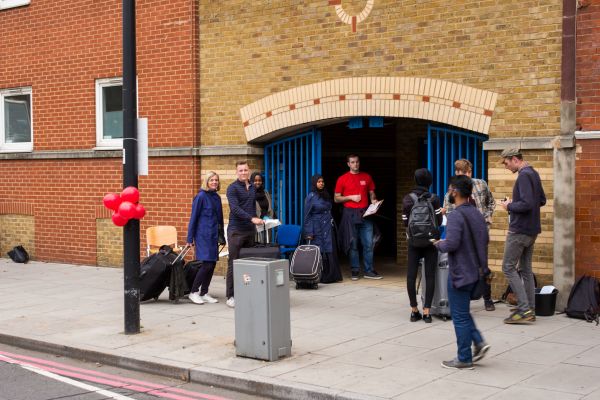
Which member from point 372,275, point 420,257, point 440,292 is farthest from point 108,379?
point 372,275

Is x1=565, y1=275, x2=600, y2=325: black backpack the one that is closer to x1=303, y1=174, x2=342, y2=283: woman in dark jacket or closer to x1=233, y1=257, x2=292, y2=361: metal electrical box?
x1=233, y1=257, x2=292, y2=361: metal electrical box

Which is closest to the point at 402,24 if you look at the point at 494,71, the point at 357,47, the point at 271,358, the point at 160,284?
the point at 357,47

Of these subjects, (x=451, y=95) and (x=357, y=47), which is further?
(x=357, y=47)

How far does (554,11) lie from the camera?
10.2 m

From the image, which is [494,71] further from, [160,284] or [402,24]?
[160,284]

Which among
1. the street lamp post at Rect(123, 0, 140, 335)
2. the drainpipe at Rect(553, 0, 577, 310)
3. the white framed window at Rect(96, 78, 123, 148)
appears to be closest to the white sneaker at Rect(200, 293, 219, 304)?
the street lamp post at Rect(123, 0, 140, 335)

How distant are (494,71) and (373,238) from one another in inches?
139

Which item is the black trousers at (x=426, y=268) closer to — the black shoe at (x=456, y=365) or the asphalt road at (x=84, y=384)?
the black shoe at (x=456, y=365)

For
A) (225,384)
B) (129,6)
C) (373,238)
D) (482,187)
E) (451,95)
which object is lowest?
(225,384)

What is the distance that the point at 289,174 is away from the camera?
13.5 m

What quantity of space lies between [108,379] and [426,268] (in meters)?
3.76

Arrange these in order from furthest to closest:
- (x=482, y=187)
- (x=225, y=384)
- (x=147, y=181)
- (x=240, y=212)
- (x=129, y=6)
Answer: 1. (x=147, y=181)
2. (x=240, y=212)
3. (x=482, y=187)
4. (x=129, y=6)
5. (x=225, y=384)

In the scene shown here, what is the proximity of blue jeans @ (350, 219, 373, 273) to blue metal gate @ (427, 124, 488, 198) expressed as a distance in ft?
4.54

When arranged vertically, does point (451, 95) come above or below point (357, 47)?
below
